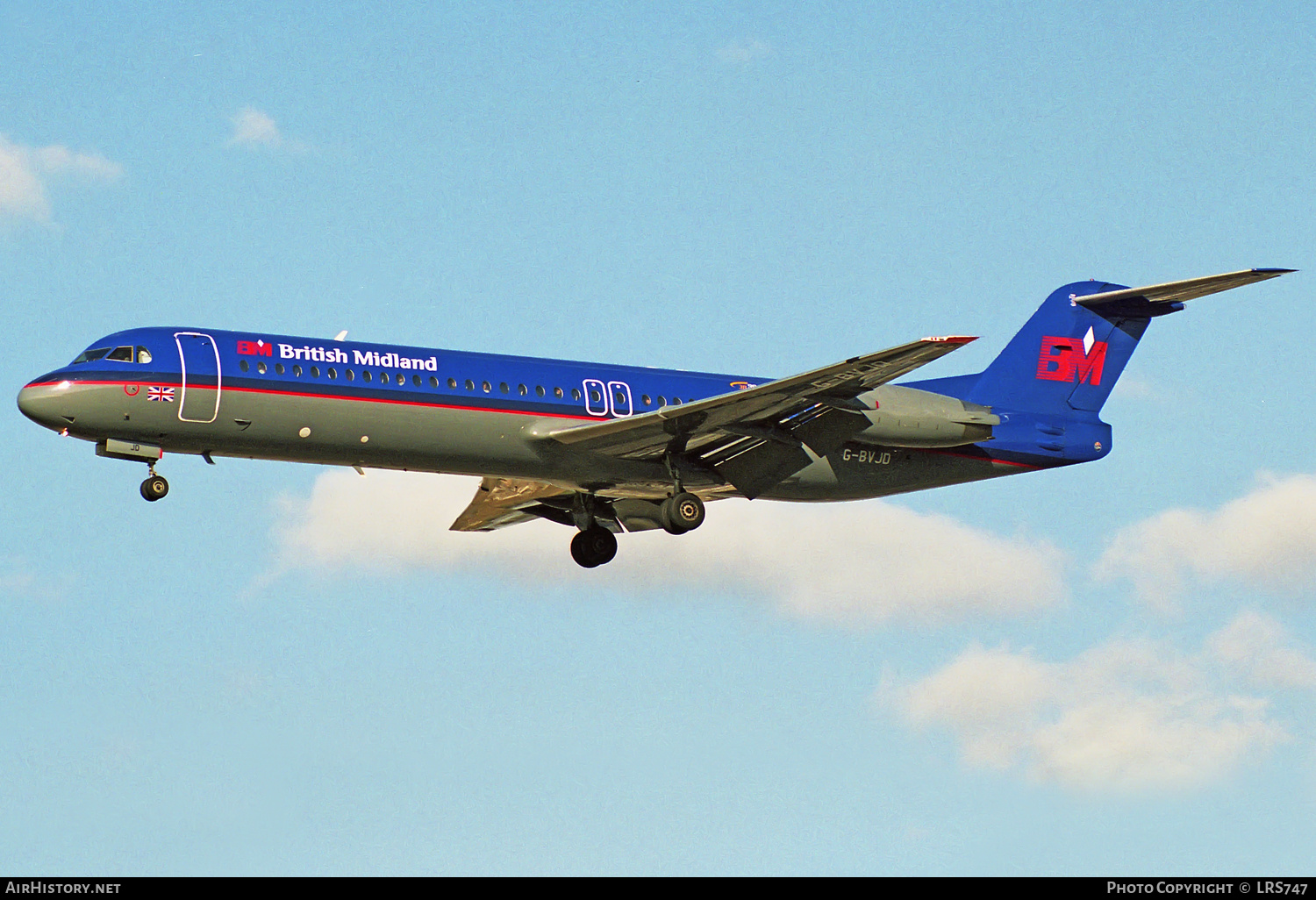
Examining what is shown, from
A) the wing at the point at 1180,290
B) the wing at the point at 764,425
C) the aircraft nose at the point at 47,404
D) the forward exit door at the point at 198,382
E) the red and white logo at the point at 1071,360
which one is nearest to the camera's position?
the aircraft nose at the point at 47,404

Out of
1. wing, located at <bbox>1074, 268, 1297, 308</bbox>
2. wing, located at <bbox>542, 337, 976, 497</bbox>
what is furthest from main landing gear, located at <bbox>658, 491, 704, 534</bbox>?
wing, located at <bbox>1074, 268, 1297, 308</bbox>

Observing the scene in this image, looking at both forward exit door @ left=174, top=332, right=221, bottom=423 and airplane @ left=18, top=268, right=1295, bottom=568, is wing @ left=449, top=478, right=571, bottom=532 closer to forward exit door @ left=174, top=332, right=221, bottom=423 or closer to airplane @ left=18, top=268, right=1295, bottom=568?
airplane @ left=18, top=268, right=1295, bottom=568

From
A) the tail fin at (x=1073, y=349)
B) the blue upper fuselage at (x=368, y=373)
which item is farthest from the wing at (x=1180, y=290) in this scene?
the blue upper fuselage at (x=368, y=373)

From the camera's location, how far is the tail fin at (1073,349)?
37156mm

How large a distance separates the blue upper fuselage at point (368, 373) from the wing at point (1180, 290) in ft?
32.7

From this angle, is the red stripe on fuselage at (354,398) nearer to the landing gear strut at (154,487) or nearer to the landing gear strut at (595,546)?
the landing gear strut at (154,487)

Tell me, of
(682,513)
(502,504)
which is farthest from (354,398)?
(502,504)

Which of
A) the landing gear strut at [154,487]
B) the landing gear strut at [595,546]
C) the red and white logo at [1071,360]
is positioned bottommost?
the landing gear strut at [154,487]

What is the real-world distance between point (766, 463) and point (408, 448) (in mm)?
7063

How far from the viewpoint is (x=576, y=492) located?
35.7 metres

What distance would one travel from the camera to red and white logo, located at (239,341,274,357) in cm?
3014
